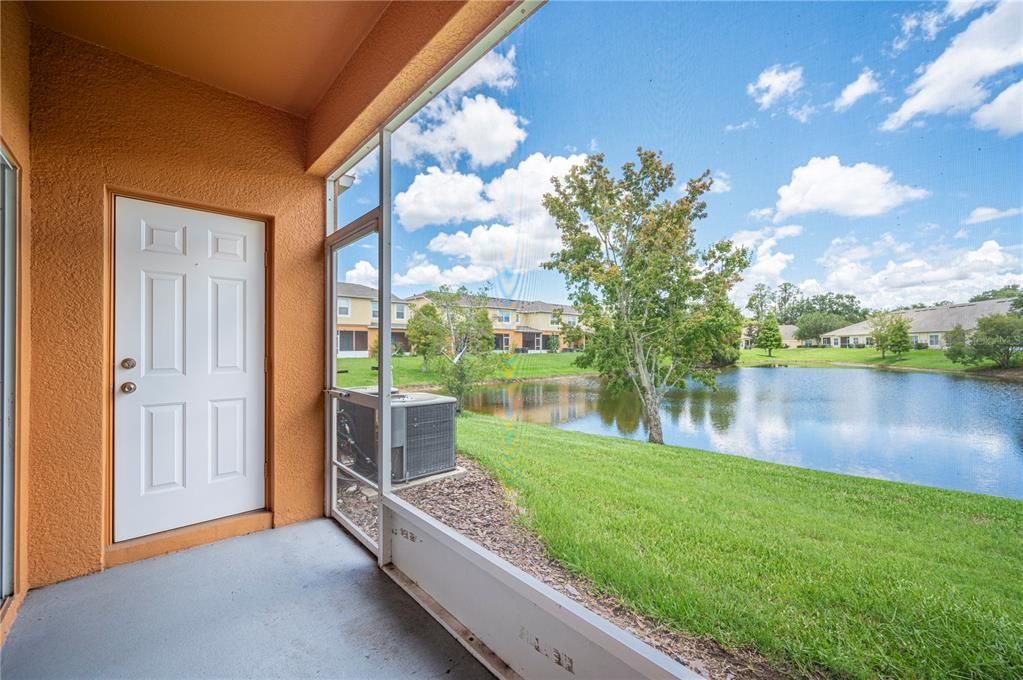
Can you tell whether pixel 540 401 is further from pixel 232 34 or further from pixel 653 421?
pixel 232 34

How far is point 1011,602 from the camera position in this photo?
0.78 meters

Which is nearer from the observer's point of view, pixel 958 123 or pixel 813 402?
pixel 958 123

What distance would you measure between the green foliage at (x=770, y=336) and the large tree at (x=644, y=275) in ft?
0.19

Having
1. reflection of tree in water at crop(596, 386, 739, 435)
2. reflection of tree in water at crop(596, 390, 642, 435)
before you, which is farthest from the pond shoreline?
reflection of tree in water at crop(596, 390, 642, 435)

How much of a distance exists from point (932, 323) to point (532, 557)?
4.54 ft

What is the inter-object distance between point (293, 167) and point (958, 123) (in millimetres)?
3186

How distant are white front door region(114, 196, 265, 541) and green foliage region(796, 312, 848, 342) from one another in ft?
9.68

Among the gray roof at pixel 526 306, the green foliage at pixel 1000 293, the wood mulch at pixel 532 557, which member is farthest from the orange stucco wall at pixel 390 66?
the wood mulch at pixel 532 557

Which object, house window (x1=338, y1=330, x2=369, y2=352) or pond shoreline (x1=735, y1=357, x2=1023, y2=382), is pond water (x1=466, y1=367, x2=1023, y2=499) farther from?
house window (x1=338, y1=330, x2=369, y2=352)

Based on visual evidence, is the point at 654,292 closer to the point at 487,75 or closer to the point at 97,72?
the point at 487,75

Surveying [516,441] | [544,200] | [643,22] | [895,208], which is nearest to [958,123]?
[895,208]

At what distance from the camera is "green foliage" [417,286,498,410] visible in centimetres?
201

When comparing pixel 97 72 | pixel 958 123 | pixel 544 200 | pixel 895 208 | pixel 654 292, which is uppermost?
pixel 97 72

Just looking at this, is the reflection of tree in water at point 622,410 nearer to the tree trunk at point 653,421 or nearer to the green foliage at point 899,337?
the tree trunk at point 653,421
